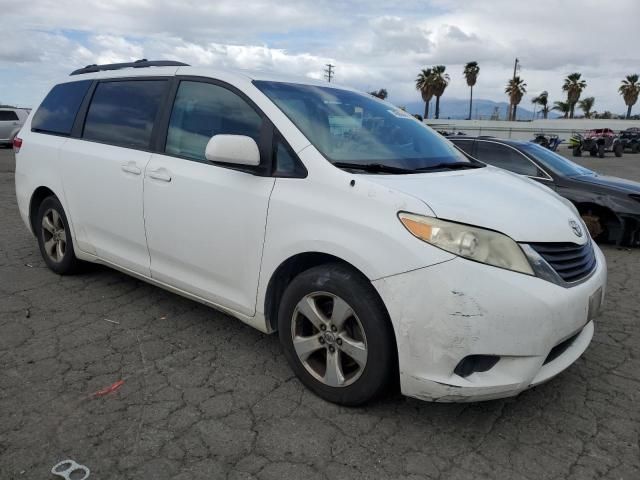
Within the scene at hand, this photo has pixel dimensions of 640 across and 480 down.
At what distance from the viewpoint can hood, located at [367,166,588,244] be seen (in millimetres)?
2457

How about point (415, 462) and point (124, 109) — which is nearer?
point (415, 462)

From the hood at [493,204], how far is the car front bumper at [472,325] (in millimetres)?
252

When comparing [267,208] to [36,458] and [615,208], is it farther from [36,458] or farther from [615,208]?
[615,208]

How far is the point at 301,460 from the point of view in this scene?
237 cm

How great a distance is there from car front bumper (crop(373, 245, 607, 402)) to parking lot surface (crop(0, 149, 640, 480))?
0.32 metres

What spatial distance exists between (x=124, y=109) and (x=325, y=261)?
2.16m

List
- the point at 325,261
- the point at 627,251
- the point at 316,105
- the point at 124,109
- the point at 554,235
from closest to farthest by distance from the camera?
the point at 554,235 → the point at 325,261 → the point at 316,105 → the point at 124,109 → the point at 627,251

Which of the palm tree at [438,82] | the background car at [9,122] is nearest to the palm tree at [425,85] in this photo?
the palm tree at [438,82]

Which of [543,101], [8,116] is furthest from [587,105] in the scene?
[8,116]

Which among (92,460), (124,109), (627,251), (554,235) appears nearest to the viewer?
(92,460)

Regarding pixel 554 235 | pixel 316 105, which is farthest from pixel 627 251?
pixel 316 105

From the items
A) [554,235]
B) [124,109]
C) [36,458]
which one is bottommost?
[36,458]

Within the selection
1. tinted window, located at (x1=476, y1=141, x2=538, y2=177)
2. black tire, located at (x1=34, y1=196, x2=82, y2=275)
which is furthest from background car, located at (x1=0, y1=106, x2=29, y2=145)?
tinted window, located at (x1=476, y1=141, x2=538, y2=177)

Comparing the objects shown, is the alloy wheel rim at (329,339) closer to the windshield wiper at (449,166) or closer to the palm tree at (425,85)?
the windshield wiper at (449,166)
